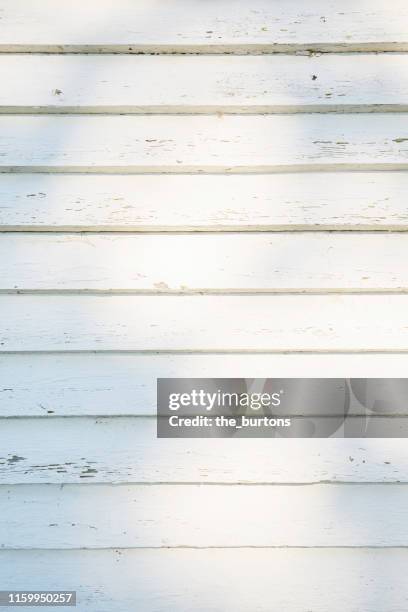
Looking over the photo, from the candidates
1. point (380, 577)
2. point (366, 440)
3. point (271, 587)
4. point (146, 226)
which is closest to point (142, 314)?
point (146, 226)

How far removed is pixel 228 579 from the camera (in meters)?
1.48

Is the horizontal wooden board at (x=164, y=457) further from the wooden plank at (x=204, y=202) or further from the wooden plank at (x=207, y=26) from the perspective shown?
the wooden plank at (x=207, y=26)

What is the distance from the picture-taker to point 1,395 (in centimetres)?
148

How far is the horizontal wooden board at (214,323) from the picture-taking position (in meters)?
1.49

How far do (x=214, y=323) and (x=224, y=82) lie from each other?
632mm

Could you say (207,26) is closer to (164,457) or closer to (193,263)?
(193,263)

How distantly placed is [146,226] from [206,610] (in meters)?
1.02

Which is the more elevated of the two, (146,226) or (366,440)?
(146,226)

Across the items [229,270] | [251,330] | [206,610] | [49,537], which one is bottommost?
[206,610]

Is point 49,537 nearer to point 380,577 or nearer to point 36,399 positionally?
point 36,399

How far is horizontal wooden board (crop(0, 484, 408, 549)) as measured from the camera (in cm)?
148

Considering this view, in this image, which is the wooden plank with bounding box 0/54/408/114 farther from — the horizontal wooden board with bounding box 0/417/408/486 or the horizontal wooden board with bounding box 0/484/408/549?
the horizontal wooden board with bounding box 0/484/408/549

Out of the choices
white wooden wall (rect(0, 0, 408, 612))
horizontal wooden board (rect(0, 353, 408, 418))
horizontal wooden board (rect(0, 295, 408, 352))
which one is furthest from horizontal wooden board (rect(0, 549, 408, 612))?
horizontal wooden board (rect(0, 295, 408, 352))

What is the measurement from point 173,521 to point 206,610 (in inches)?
9.8
